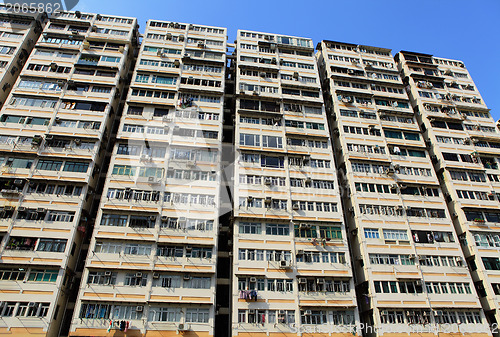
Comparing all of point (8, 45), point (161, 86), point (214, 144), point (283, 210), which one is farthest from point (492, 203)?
point (8, 45)

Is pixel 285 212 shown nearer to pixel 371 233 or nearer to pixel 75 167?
pixel 371 233

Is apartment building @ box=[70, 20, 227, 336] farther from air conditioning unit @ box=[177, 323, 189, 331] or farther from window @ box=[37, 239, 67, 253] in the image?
window @ box=[37, 239, 67, 253]

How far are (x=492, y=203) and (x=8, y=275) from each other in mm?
44462

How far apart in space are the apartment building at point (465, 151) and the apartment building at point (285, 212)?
41.2 feet

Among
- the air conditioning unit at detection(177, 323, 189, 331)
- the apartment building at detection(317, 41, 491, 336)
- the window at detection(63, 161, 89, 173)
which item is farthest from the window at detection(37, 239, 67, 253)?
the apartment building at detection(317, 41, 491, 336)

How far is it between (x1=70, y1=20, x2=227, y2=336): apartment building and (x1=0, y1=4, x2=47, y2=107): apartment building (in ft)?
43.3

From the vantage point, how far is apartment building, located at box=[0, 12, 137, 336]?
25.8 m

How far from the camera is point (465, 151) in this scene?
128ft

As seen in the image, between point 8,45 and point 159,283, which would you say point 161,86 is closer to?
point 8,45

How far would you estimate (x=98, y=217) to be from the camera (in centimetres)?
2942

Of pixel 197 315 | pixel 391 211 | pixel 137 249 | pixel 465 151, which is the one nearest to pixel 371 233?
pixel 391 211

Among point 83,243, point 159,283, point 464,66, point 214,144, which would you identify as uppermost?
point 464,66

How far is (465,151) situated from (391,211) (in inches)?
535

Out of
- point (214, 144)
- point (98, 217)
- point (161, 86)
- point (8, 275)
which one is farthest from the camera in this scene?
point (161, 86)
